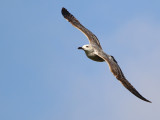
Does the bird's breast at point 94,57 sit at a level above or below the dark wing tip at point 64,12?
below

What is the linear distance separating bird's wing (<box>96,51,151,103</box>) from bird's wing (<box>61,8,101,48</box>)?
9.03 ft

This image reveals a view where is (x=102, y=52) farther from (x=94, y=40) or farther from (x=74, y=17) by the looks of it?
(x=74, y=17)

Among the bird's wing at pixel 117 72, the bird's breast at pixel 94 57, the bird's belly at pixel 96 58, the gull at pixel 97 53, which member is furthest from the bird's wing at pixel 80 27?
the bird's wing at pixel 117 72

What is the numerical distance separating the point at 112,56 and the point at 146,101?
622cm

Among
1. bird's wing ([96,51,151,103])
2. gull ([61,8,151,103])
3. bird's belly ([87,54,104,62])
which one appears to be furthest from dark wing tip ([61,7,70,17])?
bird's wing ([96,51,151,103])

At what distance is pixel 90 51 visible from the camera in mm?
35438

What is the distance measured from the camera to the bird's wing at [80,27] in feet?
124

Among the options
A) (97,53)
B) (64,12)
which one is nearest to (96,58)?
(97,53)

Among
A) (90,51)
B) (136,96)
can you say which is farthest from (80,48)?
(136,96)

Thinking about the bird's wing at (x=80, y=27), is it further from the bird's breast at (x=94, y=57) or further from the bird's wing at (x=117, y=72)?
the bird's wing at (x=117, y=72)

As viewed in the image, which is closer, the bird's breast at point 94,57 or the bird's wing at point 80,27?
the bird's breast at point 94,57

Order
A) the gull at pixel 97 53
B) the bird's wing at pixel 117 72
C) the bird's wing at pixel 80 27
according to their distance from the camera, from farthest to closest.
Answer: the bird's wing at pixel 80 27
the gull at pixel 97 53
the bird's wing at pixel 117 72

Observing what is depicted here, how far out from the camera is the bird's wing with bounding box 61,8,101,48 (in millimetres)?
37844

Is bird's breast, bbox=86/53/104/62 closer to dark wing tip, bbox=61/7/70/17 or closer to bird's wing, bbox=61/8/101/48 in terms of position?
bird's wing, bbox=61/8/101/48
